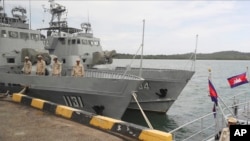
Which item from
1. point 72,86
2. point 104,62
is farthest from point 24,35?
point 72,86

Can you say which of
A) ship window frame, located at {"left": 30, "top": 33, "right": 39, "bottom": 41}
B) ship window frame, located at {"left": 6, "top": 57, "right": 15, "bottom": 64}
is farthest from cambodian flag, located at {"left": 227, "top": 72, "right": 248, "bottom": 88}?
ship window frame, located at {"left": 30, "top": 33, "right": 39, "bottom": 41}

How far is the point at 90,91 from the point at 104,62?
339 inches

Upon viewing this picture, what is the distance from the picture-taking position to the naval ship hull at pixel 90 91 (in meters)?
11.8

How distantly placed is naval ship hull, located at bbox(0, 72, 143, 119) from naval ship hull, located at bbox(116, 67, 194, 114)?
520cm

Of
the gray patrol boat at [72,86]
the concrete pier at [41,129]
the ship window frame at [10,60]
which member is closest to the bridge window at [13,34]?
the gray patrol boat at [72,86]

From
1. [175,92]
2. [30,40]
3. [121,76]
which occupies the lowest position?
[175,92]

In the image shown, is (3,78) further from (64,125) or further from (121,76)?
(64,125)

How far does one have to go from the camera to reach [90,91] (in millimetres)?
12219

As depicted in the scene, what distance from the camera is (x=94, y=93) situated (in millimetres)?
12172

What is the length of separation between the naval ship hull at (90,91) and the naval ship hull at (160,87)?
5.20 meters

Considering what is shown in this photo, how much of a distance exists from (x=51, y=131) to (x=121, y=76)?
582 cm

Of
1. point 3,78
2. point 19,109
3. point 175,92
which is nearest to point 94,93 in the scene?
point 19,109

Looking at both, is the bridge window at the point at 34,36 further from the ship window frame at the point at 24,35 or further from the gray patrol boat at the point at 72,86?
the gray patrol boat at the point at 72,86

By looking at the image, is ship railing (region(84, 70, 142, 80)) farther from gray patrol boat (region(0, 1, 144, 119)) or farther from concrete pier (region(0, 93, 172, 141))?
concrete pier (region(0, 93, 172, 141))
